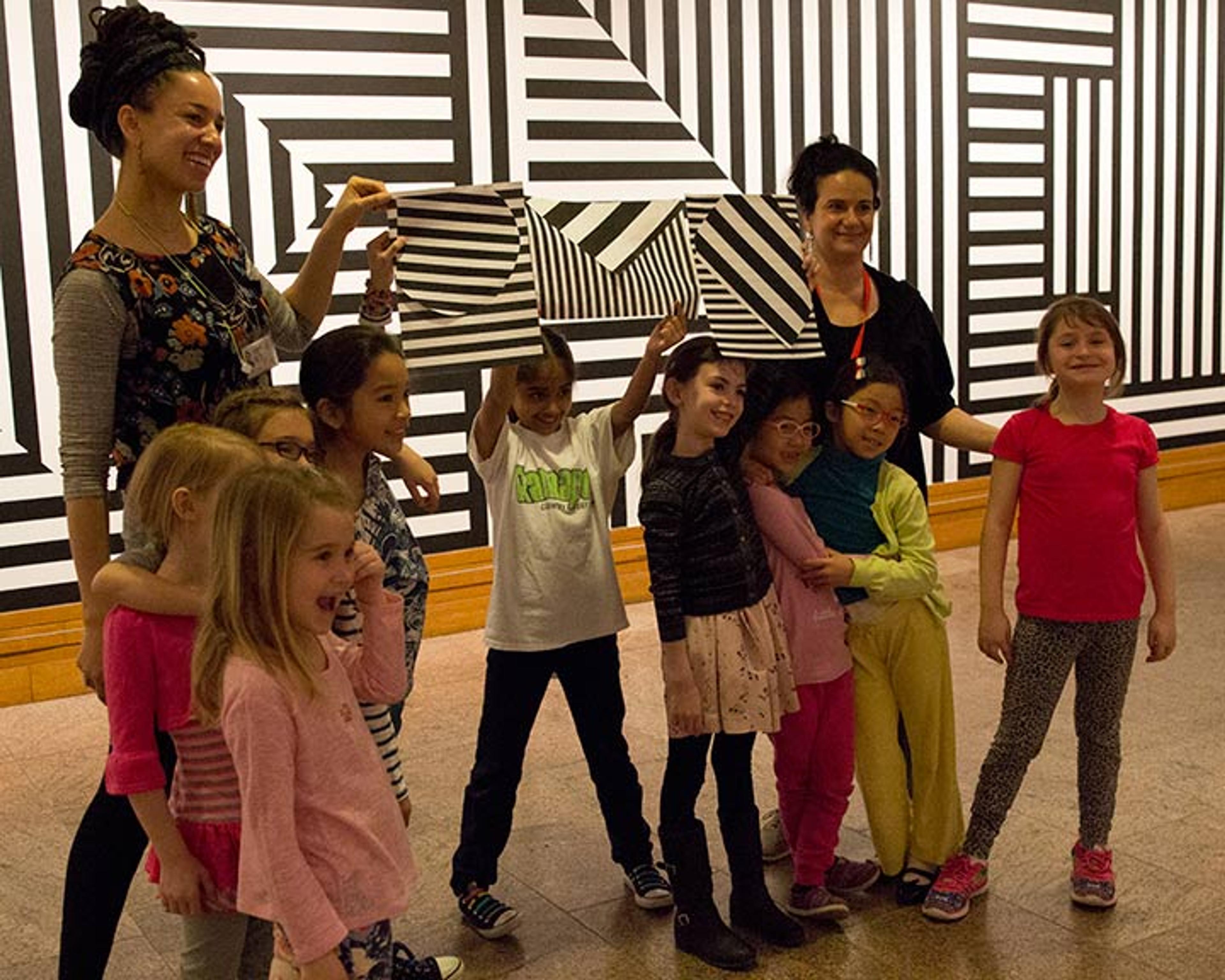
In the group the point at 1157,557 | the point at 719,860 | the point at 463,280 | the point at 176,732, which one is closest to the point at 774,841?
the point at 719,860

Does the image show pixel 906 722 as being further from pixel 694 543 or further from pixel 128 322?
pixel 128 322

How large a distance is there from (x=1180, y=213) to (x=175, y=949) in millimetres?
5987

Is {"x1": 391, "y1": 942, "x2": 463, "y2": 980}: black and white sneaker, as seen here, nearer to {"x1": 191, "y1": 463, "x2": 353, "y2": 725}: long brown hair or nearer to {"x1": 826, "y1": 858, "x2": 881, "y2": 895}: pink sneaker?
{"x1": 826, "y1": 858, "x2": 881, "y2": 895}: pink sneaker

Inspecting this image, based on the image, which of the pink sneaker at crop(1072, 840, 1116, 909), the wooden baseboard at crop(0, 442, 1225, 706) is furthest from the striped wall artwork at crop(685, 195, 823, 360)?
the wooden baseboard at crop(0, 442, 1225, 706)

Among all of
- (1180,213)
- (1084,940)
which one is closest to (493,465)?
(1084,940)

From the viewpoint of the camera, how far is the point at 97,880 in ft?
7.50

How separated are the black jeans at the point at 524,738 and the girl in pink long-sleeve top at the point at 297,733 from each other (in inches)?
34.2

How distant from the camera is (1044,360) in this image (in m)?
2.89

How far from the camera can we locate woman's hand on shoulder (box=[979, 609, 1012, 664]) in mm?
2865

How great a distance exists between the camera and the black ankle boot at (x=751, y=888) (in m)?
2.73

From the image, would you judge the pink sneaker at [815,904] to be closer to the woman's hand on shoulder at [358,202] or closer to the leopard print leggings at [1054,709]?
the leopard print leggings at [1054,709]

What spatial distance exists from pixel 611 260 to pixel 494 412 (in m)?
0.37

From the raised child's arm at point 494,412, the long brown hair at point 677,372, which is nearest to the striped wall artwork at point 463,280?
the raised child's arm at point 494,412

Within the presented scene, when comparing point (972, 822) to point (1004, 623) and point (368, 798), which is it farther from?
point (368, 798)
